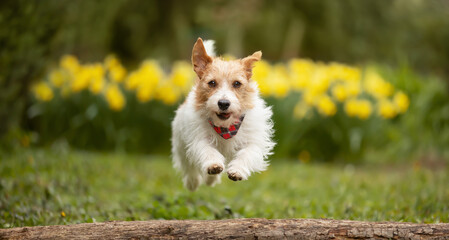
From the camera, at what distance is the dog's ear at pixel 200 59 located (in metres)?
3.12

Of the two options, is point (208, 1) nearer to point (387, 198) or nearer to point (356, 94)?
point (356, 94)

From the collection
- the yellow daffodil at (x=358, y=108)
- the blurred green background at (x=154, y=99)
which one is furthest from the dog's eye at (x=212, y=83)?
the yellow daffodil at (x=358, y=108)

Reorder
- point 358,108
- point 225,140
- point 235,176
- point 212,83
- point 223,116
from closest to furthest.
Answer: point 235,176
point 223,116
point 212,83
point 225,140
point 358,108

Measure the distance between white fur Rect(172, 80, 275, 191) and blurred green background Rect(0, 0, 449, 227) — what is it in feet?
5.05

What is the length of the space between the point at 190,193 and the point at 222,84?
134 inches

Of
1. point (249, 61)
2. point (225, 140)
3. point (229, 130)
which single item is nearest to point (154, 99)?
point (225, 140)

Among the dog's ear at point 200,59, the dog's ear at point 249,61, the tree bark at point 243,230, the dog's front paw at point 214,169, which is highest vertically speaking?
the dog's ear at point 249,61

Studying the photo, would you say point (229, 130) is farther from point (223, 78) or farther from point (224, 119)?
point (223, 78)

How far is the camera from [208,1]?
47.7 feet

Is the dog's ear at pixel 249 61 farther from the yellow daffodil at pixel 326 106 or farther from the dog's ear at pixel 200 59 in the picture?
the yellow daffodil at pixel 326 106

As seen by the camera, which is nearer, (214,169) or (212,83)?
(214,169)

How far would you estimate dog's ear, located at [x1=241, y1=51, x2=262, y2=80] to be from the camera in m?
3.18

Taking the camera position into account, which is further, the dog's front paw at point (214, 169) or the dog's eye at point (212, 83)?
the dog's eye at point (212, 83)

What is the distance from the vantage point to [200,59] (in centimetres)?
322
